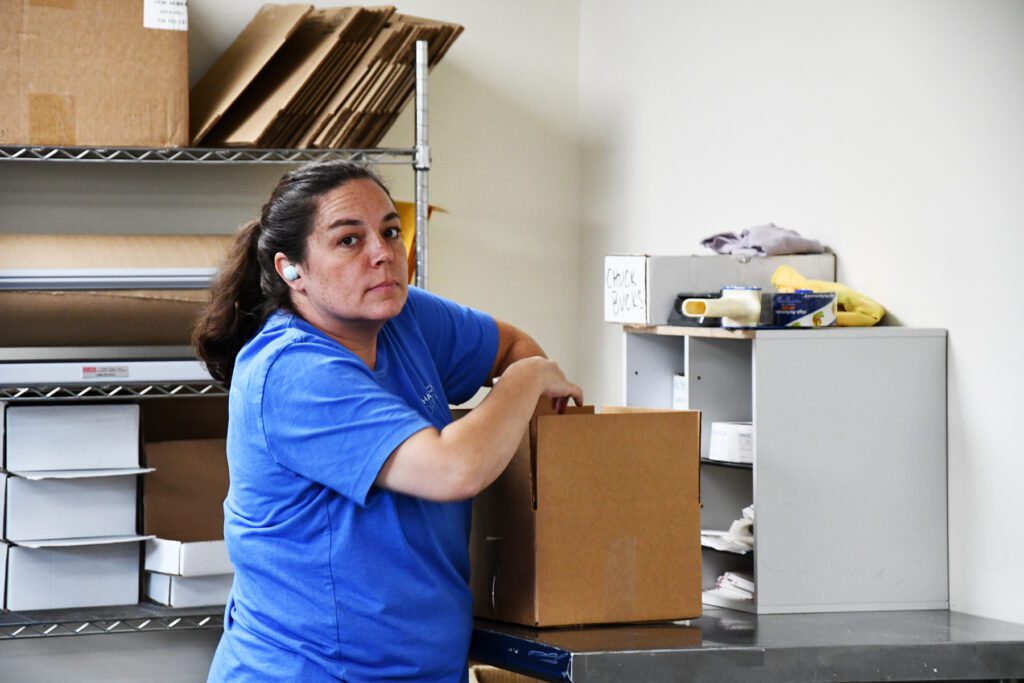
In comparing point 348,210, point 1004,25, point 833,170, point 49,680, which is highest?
point 1004,25

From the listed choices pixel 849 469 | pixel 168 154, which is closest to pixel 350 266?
pixel 849 469

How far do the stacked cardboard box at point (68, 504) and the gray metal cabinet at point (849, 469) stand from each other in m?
1.38

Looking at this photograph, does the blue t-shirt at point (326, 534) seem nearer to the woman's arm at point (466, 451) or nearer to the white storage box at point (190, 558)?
the woman's arm at point (466, 451)

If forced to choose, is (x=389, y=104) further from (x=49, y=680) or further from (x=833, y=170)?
(x=49, y=680)

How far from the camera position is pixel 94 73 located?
2.68 metres

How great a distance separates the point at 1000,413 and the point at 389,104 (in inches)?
59.5

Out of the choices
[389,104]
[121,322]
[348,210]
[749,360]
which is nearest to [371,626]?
[348,210]

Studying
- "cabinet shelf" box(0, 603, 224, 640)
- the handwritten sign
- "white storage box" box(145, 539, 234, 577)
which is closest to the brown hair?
the handwritten sign

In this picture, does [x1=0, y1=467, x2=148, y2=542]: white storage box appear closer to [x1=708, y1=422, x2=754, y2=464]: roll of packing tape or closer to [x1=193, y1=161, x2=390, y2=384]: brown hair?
[x1=193, y1=161, x2=390, y2=384]: brown hair

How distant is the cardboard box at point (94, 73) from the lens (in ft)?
8.71

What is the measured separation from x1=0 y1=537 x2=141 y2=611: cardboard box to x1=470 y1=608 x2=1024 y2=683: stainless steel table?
1.11m

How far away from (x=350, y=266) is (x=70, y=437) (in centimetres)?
121

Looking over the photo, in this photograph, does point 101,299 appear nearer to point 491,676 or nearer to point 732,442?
point 491,676

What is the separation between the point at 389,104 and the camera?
9.34 feet
